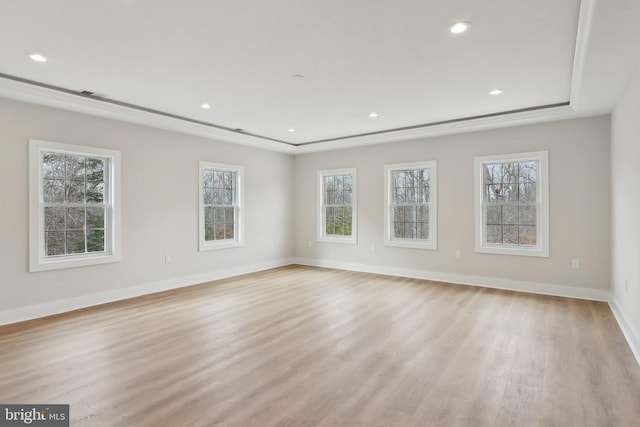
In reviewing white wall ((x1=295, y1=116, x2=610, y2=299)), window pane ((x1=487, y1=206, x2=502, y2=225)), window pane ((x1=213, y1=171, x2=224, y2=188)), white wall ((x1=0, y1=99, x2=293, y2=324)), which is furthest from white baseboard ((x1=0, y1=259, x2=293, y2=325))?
window pane ((x1=487, y1=206, x2=502, y2=225))

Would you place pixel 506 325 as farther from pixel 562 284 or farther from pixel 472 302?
pixel 562 284

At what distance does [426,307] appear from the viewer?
14.7ft

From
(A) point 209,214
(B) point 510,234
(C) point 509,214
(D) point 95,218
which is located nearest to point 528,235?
(B) point 510,234

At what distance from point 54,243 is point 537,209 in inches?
263

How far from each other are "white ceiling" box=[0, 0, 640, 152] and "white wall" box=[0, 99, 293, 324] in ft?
1.14

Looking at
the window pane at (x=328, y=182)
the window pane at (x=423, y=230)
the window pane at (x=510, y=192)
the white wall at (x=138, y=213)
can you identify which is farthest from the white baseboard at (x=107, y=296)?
the window pane at (x=510, y=192)

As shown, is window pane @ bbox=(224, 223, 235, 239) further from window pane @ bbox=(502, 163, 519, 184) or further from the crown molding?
window pane @ bbox=(502, 163, 519, 184)

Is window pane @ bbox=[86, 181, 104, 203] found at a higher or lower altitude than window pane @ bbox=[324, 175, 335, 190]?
lower

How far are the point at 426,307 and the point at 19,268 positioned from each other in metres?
4.90

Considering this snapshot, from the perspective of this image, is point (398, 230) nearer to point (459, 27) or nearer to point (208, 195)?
point (208, 195)

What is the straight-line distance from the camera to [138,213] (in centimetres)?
514

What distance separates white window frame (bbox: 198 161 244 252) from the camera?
19.7ft

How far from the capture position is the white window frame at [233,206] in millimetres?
5992

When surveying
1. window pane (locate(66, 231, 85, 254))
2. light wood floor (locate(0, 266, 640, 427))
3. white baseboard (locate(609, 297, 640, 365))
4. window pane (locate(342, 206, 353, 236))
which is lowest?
light wood floor (locate(0, 266, 640, 427))
